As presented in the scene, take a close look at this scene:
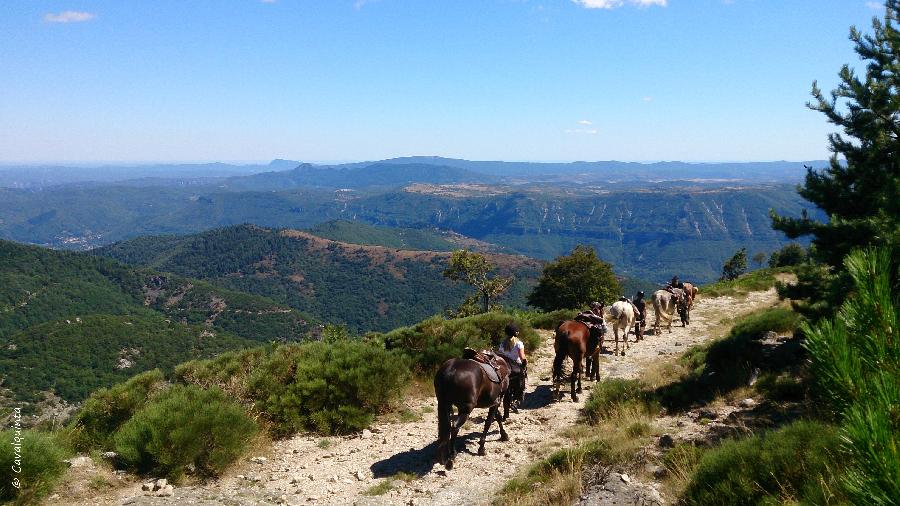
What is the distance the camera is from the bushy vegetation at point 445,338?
14273mm

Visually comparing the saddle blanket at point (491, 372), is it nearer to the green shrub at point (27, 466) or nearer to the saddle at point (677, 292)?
the green shrub at point (27, 466)

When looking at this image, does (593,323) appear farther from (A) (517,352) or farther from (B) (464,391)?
(B) (464,391)

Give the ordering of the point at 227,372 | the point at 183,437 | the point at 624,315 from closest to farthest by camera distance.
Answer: the point at 183,437, the point at 227,372, the point at 624,315

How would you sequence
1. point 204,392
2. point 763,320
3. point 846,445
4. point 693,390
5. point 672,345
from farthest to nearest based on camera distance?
1. point 672,345
2. point 763,320
3. point 693,390
4. point 204,392
5. point 846,445

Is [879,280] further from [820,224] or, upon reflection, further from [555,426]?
[555,426]

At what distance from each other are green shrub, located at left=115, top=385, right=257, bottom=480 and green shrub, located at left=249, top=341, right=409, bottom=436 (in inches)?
60.0

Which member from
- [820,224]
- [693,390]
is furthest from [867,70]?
[693,390]

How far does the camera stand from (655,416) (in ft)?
31.7

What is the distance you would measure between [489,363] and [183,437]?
5682 millimetres

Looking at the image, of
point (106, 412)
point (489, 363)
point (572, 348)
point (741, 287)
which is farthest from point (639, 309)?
point (106, 412)

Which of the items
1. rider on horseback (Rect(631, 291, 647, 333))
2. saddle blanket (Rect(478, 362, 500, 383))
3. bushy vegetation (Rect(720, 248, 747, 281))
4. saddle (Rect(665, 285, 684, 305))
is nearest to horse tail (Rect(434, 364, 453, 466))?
saddle blanket (Rect(478, 362, 500, 383))

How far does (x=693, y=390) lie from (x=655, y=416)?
156 centimetres

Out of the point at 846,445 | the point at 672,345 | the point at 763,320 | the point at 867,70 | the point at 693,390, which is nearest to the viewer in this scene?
the point at 846,445

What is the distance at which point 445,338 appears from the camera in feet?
50.7
